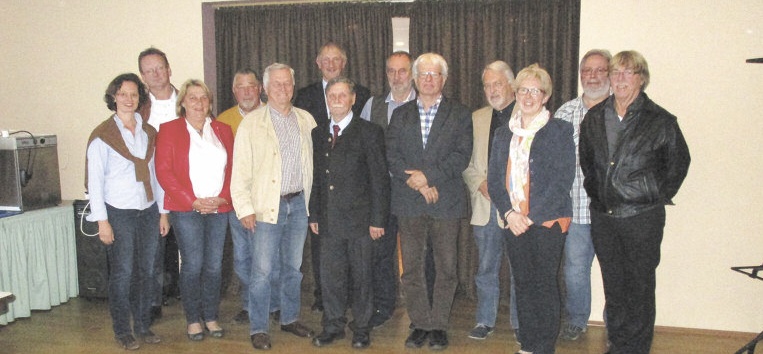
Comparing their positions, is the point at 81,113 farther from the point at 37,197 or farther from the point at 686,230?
the point at 686,230

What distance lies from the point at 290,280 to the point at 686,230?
2.44 m

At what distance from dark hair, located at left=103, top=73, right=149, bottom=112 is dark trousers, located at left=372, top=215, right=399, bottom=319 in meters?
1.61

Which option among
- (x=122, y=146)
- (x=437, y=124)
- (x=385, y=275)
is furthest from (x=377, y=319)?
(x=122, y=146)

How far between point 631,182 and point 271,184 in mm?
1842

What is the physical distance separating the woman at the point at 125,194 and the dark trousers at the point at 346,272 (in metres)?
1.02

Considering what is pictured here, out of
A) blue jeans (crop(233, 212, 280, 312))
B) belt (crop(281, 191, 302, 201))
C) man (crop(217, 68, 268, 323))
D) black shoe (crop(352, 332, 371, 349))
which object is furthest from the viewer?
man (crop(217, 68, 268, 323))

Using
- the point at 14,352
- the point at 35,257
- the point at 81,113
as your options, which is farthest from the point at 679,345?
the point at 81,113

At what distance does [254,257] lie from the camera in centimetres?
345

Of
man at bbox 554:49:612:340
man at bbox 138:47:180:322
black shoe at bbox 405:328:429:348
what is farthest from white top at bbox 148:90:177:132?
man at bbox 554:49:612:340

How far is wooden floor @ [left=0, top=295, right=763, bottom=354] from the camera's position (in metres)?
3.51

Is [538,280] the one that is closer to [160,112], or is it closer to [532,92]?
[532,92]

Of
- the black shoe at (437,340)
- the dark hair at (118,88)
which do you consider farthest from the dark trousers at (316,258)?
the dark hair at (118,88)

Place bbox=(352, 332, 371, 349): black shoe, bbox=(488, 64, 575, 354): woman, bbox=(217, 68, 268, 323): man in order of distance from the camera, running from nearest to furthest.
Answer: bbox=(488, 64, 575, 354): woman
bbox=(352, 332, 371, 349): black shoe
bbox=(217, 68, 268, 323): man

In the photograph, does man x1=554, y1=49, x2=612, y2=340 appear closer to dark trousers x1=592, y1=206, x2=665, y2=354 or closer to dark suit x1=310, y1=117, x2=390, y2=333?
dark trousers x1=592, y1=206, x2=665, y2=354
